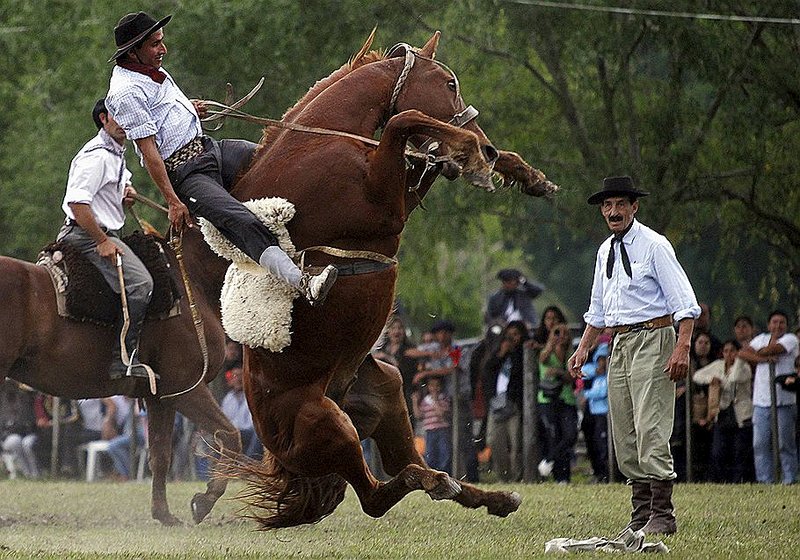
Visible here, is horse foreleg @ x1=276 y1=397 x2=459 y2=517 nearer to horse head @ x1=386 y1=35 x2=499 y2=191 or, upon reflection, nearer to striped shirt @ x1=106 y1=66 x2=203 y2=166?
horse head @ x1=386 y1=35 x2=499 y2=191

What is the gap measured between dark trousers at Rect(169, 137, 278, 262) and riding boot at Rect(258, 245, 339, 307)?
0.19 feet

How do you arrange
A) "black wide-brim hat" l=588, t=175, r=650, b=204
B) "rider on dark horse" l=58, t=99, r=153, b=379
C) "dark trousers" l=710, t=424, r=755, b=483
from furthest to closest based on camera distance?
"dark trousers" l=710, t=424, r=755, b=483 → "rider on dark horse" l=58, t=99, r=153, b=379 → "black wide-brim hat" l=588, t=175, r=650, b=204

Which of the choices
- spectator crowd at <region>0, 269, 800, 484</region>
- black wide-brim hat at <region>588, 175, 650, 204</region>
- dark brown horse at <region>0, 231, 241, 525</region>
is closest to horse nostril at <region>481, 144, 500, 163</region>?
black wide-brim hat at <region>588, 175, 650, 204</region>

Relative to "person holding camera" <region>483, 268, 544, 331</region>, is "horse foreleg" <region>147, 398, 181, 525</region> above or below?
below

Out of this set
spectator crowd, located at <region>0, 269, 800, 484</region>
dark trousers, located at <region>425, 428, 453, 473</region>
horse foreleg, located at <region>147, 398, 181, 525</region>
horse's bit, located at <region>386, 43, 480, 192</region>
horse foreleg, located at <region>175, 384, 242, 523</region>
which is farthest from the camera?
dark trousers, located at <region>425, 428, 453, 473</region>

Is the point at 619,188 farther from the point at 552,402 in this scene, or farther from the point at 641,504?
the point at 552,402

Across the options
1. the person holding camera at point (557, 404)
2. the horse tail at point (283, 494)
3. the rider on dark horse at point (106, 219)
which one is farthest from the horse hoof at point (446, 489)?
the person holding camera at point (557, 404)

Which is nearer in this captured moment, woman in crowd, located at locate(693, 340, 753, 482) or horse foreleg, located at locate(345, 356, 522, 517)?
horse foreleg, located at locate(345, 356, 522, 517)

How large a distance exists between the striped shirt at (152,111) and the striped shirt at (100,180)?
89.1 inches

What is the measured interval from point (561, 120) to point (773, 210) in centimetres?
264

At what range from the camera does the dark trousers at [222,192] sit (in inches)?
285

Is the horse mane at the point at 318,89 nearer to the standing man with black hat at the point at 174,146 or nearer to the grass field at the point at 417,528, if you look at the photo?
the standing man with black hat at the point at 174,146

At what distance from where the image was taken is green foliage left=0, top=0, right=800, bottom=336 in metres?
14.6

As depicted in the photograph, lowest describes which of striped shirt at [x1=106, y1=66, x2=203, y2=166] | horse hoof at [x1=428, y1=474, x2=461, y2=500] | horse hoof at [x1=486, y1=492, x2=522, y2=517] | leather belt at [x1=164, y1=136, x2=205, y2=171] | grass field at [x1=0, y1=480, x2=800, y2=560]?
grass field at [x1=0, y1=480, x2=800, y2=560]
